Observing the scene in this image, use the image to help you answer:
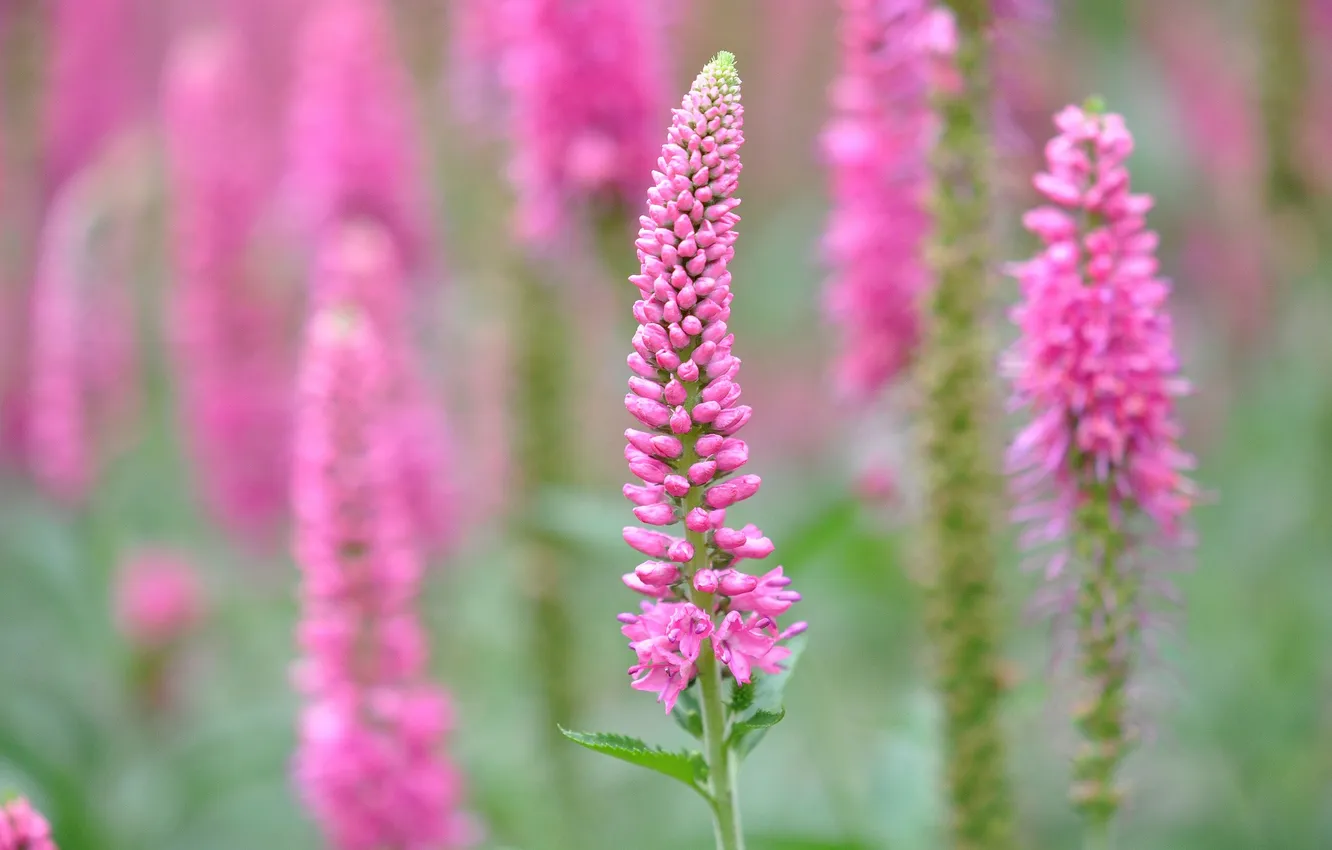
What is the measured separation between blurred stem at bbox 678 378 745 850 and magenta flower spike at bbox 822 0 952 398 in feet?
4.30

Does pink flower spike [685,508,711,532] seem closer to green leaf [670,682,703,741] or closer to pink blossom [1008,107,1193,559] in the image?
green leaf [670,682,703,741]

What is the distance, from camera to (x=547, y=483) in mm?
3777

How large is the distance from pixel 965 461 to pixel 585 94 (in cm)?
157

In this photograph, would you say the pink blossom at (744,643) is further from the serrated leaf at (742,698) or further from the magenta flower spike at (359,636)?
the magenta flower spike at (359,636)

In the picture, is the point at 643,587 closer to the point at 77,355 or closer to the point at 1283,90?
the point at 1283,90

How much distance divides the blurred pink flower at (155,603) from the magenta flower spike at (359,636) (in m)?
2.38

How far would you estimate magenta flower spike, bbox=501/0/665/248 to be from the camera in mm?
3260

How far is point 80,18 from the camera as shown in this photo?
6781 mm

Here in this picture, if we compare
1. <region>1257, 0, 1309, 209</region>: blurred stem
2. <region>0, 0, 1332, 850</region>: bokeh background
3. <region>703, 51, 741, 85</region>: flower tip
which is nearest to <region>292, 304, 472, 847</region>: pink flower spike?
<region>0, 0, 1332, 850</region>: bokeh background

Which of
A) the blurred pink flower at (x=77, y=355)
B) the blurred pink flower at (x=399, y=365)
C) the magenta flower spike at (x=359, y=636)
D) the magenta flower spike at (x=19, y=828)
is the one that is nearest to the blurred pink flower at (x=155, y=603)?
the blurred pink flower at (x=77, y=355)

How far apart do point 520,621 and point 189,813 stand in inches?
44.1

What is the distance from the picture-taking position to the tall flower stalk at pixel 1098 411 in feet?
5.75

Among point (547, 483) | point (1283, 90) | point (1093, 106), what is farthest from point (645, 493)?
point (1283, 90)

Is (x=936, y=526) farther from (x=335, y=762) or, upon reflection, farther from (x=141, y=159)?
(x=141, y=159)
